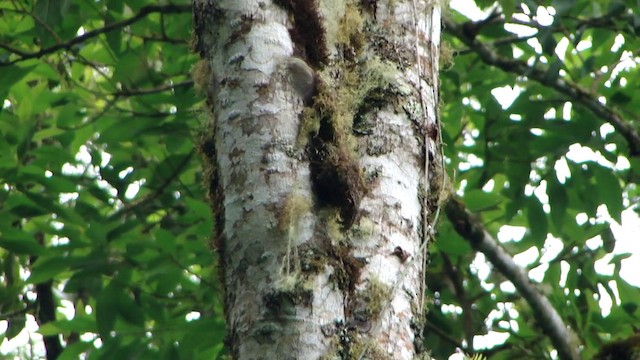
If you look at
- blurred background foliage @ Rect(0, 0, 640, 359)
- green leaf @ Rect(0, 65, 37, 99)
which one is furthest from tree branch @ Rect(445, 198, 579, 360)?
green leaf @ Rect(0, 65, 37, 99)

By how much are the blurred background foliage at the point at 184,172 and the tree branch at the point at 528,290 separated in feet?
0.36

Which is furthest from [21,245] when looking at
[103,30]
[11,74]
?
[103,30]

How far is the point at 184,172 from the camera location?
4.54 meters

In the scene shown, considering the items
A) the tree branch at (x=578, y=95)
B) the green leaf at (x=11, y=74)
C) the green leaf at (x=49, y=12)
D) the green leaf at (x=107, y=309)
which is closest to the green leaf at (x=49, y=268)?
the green leaf at (x=107, y=309)

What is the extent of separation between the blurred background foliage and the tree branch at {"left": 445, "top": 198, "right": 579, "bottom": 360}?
0.11 m

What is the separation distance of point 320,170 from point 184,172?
9.04ft

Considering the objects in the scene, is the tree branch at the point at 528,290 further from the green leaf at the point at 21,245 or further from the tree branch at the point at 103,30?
the green leaf at the point at 21,245

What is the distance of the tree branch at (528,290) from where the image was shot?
4141mm

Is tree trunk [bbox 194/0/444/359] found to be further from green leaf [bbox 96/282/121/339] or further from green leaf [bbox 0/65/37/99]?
green leaf [bbox 0/65/37/99]

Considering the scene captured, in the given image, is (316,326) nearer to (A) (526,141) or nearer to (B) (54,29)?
(B) (54,29)

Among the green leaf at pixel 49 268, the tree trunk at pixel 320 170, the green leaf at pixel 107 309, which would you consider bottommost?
the tree trunk at pixel 320 170

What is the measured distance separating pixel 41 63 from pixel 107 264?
102 centimetres

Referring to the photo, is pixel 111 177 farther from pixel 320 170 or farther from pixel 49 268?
pixel 320 170

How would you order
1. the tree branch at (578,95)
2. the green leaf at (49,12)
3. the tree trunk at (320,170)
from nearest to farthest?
the tree trunk at (320,170), the green leaf at (49,12), the tree branch at (578,95)
